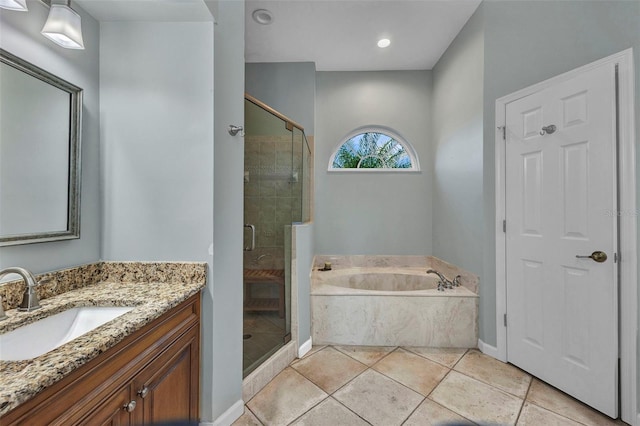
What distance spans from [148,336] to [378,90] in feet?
10.9

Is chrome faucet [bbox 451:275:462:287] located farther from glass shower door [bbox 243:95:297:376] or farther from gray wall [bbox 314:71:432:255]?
glass shower door [bbox 243:95:297:376]

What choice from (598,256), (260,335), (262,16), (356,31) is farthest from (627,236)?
(262,16)

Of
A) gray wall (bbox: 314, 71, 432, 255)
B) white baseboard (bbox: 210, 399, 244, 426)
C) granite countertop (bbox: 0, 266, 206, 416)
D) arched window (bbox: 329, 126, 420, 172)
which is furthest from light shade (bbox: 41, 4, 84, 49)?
arched window (bbox: 329, 126, 420, 172)

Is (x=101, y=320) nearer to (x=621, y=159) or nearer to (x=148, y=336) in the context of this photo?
(x=148, y=336)

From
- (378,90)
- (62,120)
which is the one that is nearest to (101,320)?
(62,120)

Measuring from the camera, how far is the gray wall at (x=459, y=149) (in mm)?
2268

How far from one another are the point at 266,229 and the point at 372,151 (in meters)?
1.98

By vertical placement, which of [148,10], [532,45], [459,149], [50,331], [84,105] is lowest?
[50,331]

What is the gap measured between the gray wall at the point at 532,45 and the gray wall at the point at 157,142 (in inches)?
85.5

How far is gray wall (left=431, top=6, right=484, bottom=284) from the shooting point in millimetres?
2268

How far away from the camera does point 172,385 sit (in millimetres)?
1078

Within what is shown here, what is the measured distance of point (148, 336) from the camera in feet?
3.11

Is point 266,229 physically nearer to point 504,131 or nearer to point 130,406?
point 130,406

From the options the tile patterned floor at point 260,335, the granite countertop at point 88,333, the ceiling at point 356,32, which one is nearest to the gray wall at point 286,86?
the ceiling at point 356,32
